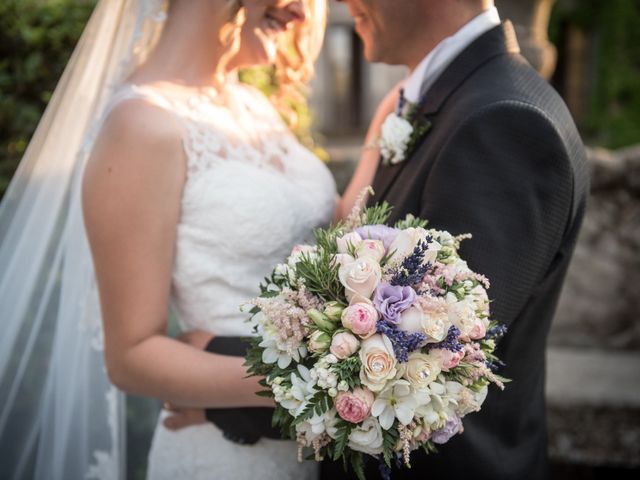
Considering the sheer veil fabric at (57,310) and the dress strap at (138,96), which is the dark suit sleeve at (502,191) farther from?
the sheer veil fabric at (57,310)

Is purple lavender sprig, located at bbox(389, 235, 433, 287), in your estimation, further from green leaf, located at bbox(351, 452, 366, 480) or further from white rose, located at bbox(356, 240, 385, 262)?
green leaf, located at bbox(351, 452, 366, 480)

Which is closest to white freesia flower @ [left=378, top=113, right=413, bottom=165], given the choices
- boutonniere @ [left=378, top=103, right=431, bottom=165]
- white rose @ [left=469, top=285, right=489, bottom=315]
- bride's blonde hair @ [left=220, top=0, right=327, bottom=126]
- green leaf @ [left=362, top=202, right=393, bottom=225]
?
boutonniere @ [left=378, top=103, right=431, bottom=165]

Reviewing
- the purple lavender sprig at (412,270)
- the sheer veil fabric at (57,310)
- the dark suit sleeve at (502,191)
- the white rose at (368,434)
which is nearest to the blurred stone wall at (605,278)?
the dark suit sleeve at (502,191)

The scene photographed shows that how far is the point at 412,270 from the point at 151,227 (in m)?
0.95

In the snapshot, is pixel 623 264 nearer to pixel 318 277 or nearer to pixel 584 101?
pixel 318 277

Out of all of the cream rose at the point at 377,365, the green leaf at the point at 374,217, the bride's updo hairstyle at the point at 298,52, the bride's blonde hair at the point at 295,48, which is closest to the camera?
the cream rose at the point at 377,365

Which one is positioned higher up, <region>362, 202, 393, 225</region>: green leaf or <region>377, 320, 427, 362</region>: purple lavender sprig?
<region>362, 202, 393, 225</region>: green leaf

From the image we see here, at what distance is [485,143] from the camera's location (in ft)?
5.83

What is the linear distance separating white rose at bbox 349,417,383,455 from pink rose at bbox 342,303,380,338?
19cm

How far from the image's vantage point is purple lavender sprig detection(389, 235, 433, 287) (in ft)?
4.63

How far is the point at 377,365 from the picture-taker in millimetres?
1342

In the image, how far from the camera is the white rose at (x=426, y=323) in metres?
1.35

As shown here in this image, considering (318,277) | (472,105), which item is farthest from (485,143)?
(318,277)

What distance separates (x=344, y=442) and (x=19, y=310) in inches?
63.2
